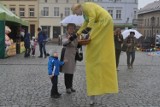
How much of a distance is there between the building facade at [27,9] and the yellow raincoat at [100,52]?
62946 mm

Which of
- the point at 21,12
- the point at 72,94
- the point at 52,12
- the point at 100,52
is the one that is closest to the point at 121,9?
the point at 52,12

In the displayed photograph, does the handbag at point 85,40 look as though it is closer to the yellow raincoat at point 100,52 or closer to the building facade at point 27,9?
the yellow raincoat at point 100,52

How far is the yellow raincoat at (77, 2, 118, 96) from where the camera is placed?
26.0ft

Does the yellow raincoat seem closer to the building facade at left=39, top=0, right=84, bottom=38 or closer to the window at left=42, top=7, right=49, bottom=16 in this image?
the building facade at left=39, top=0, right=84, bottom=38

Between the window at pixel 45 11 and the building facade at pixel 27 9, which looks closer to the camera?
the building facade at pixel 27 9

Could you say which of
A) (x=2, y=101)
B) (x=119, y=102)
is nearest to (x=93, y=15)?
(x=119, y=102)

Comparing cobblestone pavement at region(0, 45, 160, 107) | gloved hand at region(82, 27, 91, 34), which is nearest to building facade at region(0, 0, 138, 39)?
cobblestone pavement at region(0, 45, 160, 107)

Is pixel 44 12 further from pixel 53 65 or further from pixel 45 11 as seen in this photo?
pixel 53 65

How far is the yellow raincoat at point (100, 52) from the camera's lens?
794cm

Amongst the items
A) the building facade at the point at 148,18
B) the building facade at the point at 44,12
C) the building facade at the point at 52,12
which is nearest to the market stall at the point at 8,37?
the building facade at the point at 44,12

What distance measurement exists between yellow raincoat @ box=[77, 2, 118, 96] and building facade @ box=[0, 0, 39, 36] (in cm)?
6295

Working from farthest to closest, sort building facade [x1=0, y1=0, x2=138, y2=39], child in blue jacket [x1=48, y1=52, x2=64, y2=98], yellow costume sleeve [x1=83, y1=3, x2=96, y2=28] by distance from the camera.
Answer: building facade [x1=0, y1=0, x2=138, y2=39] < child in blue jacket [x1=48, y1=52, x2=64, y2=98] < yellow costume sleeve [x1=83, y1=3, x2=96, y2=28]

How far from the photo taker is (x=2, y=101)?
858cm

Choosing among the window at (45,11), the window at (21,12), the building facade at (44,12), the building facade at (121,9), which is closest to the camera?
the building facade at (44,12)
